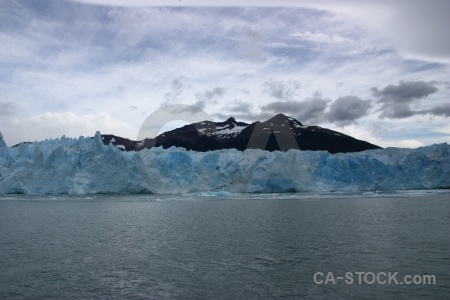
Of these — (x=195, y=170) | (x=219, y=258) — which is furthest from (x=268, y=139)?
(x=219, y=258)

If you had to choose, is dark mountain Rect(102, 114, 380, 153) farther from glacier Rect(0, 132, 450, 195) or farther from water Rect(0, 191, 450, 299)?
water Rect(0, 191, 450, 299)

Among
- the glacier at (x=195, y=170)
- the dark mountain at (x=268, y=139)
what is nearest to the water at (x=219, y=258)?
the glacier at (x=195, y=170)

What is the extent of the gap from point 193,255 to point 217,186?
36017 millimetres

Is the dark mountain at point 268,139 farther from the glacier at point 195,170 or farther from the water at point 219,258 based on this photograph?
the water at point 219,258

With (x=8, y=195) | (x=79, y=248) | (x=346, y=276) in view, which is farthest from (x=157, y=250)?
(x=8, y=195)

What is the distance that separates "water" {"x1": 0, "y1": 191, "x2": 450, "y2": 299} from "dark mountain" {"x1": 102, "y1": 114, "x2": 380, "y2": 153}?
64.4 metres

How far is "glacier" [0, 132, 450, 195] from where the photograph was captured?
42.3m

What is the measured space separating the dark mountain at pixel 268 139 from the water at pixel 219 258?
211ft

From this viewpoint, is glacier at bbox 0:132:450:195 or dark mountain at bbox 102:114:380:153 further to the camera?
dark mountain at bbox 102:114:380:153

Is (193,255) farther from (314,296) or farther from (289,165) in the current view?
(289,165)

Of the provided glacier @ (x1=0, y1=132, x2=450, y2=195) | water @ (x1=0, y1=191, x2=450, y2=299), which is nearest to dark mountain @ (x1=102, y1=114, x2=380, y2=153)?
glacier @ (x1=0, y1=132, x2=450, y2=195)

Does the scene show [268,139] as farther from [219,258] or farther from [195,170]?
[219,258]

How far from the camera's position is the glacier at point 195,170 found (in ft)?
139

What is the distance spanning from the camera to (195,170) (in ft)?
161
